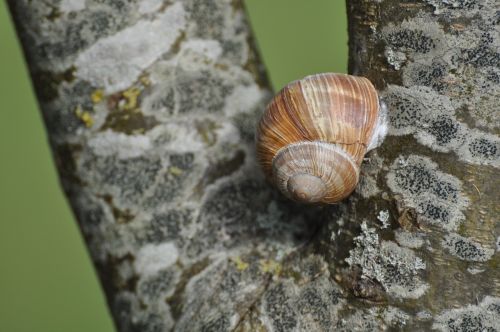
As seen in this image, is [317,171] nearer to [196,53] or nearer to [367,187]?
[367,187]

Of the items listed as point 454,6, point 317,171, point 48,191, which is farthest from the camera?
point 48,191

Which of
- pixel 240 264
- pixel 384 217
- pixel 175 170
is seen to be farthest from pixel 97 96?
pixel 384 217

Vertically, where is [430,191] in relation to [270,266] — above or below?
above

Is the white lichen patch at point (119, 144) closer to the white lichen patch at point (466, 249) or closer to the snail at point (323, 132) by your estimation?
the snail at point (323, 132)

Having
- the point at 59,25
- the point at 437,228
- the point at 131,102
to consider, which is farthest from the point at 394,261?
the point at 59,25

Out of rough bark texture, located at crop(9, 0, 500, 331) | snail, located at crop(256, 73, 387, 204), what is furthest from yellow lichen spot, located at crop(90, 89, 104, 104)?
snail, located at crop(256, 73, 387, 204)

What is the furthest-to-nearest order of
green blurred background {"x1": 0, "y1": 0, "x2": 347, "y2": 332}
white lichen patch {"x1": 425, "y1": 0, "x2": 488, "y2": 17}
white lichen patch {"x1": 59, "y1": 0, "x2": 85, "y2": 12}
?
1. green blurred background {"x1": 0, "y1": 0, "x2": 347, "y2": 332}
2. white lichen patch {"x1": 59, "y1": 0, "x2": 85, "y2": 12}
3. white lichen patch {"x1": 425, "y1": 0, "x2": 488, "y2": 17}

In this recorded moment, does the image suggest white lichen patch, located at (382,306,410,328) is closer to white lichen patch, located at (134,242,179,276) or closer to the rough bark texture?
the rough bark texture
